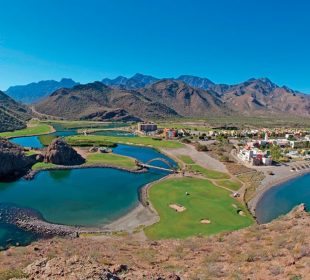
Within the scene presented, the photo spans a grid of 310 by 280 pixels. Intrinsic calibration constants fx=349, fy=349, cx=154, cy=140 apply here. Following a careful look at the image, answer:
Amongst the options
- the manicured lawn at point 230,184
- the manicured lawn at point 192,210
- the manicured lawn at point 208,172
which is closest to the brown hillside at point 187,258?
the manicured lawn at point 192,210

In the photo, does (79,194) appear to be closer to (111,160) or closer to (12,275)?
(111,160)

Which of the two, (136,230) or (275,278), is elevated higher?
(275,278)

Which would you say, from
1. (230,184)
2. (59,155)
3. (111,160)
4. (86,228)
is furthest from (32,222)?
(111,160)

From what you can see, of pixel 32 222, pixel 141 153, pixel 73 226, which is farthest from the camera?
pixel 141 153

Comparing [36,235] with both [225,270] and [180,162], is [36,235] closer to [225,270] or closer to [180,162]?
[225,270]

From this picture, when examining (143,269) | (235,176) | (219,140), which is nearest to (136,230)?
(143,269)

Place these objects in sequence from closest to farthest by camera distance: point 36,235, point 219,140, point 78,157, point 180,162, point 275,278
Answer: point 275,278
point 36,235
point 78,157
point 180,162
point 219,140
